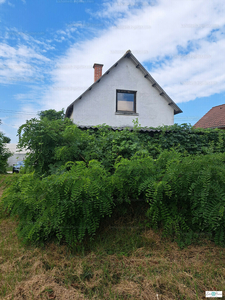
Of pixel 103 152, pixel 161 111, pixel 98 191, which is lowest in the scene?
pixel 98 191

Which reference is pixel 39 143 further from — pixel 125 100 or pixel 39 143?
pixel 125 100

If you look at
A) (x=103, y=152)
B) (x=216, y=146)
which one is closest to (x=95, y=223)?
(x=103, y=152)

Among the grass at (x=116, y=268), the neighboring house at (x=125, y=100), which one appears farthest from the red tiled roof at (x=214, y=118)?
the grass at (x=116, y=268)

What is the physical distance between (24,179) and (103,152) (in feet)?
6.68

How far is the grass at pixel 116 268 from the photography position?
256 centimetres

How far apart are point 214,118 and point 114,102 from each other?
41.4 ft

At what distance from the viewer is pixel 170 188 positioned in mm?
3285

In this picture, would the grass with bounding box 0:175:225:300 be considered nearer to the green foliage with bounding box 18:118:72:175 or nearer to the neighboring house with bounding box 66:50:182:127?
the green foliage with bounding box 18:118:72:175

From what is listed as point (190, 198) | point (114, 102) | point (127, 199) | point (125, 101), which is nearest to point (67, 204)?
point (127, 199)

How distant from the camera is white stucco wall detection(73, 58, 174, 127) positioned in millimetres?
12836

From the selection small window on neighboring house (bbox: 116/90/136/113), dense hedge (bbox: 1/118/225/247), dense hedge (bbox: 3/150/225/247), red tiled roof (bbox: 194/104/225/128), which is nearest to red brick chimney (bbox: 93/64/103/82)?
small window on neighboring house (bbox: 116/90/136/113)

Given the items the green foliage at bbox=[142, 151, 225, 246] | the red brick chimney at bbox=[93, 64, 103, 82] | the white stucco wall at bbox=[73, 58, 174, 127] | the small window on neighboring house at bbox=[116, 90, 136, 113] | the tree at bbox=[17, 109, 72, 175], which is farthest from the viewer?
the red brick chimney at bbox=[93, 64, 103, 82]

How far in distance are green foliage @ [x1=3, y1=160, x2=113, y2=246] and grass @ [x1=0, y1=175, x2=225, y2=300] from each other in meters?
0.31

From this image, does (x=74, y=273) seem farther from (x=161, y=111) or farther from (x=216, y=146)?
(x=161, y=111)
